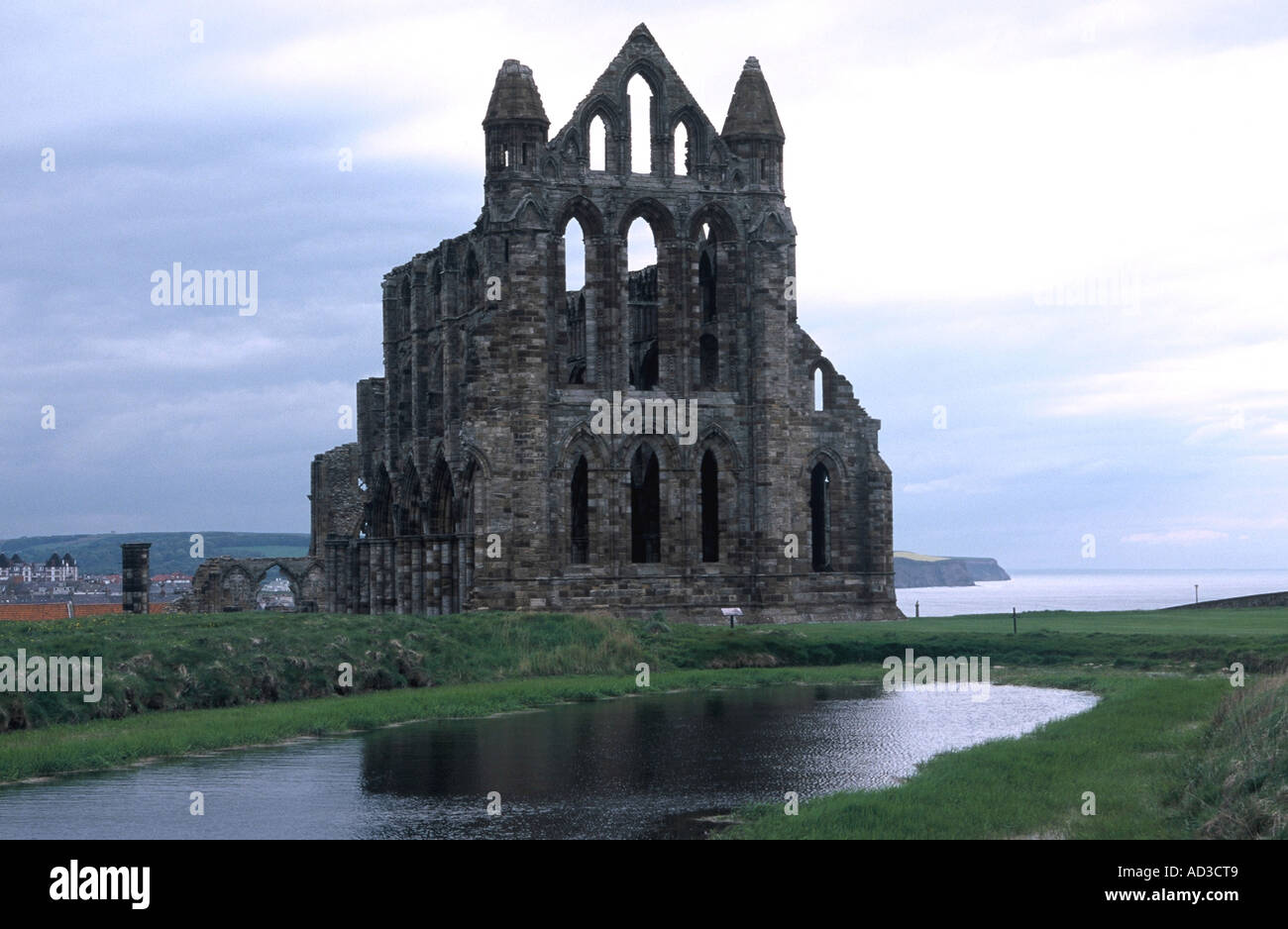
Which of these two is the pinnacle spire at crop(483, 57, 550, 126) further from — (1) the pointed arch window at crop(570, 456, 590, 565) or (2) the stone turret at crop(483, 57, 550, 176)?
(1) the pointed arch window at crop(570, 456, 590, 565)

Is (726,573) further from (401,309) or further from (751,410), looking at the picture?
(401,309)

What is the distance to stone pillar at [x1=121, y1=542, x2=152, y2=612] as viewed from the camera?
225 feet

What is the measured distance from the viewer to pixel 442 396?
63.5m

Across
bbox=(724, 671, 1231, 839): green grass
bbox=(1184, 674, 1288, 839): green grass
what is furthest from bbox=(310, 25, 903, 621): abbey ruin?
bbox=(1184, 674, 1288, 839): green grass

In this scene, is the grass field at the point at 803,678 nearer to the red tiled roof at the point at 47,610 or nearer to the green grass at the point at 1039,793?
the green grass at the point at 1039,793

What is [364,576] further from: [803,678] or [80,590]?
[80,590]

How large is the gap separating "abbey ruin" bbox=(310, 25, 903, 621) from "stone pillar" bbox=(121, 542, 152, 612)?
38.2 ft

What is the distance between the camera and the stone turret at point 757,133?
197 ft

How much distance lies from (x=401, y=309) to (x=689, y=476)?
1828 cm

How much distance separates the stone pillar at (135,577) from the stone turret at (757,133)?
29400 millimetres

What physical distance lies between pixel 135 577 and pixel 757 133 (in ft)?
104

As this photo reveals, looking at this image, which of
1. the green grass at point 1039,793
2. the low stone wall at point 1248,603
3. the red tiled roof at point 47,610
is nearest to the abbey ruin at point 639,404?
the low stone wall at point 1248,603
